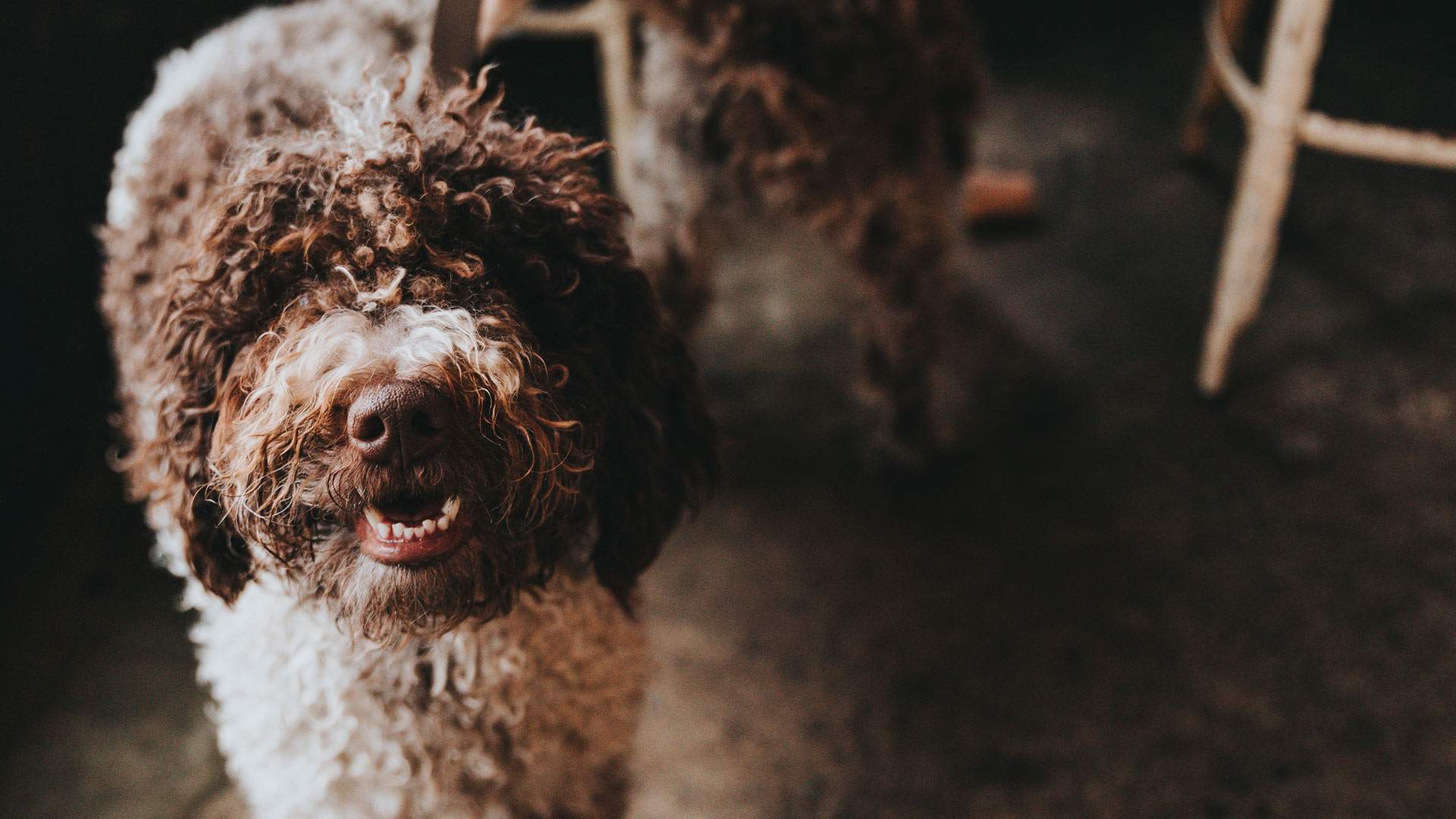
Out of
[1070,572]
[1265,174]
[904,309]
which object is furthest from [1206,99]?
[1070,572]

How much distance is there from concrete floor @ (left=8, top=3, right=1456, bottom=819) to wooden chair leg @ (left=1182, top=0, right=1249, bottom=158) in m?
0.09

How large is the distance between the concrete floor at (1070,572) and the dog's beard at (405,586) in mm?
443

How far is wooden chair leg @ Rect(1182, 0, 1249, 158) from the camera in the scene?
233cm

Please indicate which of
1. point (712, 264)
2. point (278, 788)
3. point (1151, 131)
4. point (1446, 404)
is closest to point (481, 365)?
point (278, 788)

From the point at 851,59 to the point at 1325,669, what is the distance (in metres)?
1.16

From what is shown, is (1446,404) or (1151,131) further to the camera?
(1151,131)

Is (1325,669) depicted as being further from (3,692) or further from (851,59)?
(3,692)

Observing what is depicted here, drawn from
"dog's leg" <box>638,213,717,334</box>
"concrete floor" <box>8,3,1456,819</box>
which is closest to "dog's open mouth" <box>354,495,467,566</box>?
"concrete floor" <box>8,3,1456,819</box>

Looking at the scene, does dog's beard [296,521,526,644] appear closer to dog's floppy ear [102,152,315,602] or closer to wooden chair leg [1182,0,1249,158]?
dog's floppy ear [102,152,315,602]

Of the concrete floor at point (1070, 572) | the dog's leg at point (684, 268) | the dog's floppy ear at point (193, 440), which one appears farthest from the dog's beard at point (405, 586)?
the dog's leg at point (684, 268)

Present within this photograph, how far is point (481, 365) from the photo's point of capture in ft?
2.82

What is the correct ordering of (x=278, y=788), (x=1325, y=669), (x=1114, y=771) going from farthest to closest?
(x=1325, y=669) < (x=1114, y=771) < (x=278, y=788)

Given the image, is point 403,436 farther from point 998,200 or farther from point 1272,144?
point 998,200

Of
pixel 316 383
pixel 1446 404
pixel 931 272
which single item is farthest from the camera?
pixel 1446 404
